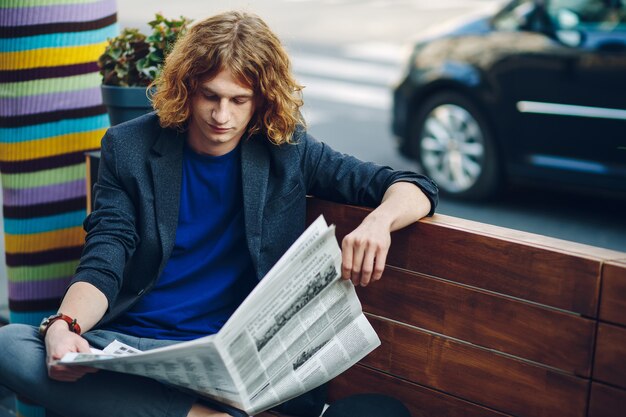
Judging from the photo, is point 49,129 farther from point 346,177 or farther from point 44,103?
point 346,177

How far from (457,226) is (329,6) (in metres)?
16.3

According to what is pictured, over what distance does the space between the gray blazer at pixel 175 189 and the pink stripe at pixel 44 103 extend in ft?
2.62

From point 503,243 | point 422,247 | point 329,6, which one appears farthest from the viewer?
point 329,6

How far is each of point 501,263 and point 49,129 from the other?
6.01 ft

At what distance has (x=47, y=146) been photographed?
3.47 meters

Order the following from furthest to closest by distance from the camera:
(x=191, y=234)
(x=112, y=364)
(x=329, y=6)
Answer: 1. (x=329, y=6)
2. (x=191, y=234)
3. (x=112, y=364)

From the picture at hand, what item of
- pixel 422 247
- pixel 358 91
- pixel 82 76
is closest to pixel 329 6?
pixel 358 91

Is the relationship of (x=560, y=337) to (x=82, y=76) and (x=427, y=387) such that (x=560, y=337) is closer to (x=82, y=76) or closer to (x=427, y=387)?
(x=427, y=387)

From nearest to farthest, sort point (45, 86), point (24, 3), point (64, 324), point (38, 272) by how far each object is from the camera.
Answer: point (64, 324) < point (24, 3) < point (45, 86) < point (38, 272)

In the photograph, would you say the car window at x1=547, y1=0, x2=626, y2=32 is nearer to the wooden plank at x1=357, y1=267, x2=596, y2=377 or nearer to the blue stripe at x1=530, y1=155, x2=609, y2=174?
the blue stripe at x1=530, y1=155, x2=609, y2=174

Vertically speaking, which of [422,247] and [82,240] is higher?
[422,247]

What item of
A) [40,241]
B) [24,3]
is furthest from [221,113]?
[40,241]

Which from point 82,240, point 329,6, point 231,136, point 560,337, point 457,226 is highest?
point 231,136

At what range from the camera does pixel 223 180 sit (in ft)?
9.00
